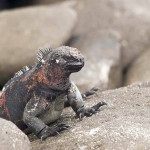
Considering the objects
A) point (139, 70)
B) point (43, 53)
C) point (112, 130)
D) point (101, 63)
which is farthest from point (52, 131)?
point (139, 70)

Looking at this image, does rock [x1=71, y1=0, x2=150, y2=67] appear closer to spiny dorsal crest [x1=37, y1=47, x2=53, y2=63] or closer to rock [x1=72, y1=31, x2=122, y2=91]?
rock [x1=72, y1=31, x2=122, y2=91]

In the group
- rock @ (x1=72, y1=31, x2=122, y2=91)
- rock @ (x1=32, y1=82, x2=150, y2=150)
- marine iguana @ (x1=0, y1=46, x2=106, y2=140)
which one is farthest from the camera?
rock @ (x1=72, y1=31, x2=122, y2=91)

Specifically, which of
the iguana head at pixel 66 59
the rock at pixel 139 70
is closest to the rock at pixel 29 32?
the rock at pixel 139 70

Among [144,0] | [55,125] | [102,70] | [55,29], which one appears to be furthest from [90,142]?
[144,0]

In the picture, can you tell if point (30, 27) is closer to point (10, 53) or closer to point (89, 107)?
point (10, 53)

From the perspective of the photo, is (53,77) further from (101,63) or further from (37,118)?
(101,63)

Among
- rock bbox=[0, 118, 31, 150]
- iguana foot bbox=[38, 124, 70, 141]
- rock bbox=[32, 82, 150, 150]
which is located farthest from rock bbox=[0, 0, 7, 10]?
rock bbox=[0, 118, 31, 150]
